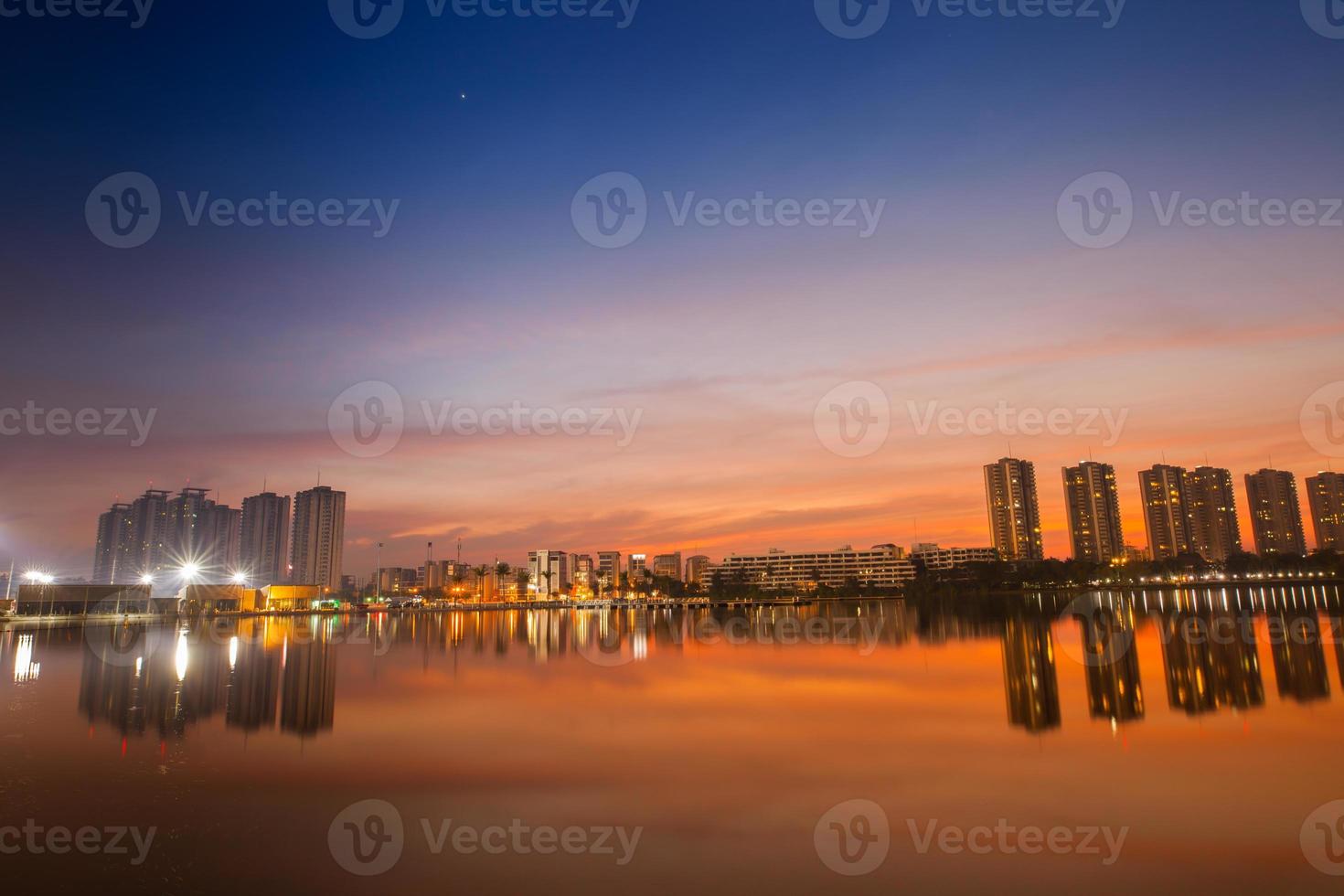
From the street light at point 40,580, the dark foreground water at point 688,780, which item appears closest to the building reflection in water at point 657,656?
the dark foreground water at point 688,780

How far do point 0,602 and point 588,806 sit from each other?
366ft

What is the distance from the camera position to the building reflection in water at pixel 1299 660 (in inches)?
923

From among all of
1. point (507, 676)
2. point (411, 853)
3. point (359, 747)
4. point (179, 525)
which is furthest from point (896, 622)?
point (179, 525)

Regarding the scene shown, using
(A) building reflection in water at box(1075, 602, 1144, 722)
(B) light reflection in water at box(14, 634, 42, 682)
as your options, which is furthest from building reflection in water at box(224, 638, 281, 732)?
(A) building reflection in water at box(1075, 602, 1144, 722)

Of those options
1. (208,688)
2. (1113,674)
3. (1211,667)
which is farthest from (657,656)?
(1211,667)

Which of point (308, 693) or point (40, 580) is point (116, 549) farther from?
point (308, 693)

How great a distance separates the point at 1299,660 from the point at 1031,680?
1244 centimetres

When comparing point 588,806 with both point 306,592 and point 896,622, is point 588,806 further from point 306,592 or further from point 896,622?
point 306,592

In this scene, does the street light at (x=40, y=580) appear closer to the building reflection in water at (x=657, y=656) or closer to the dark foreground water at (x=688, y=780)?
the building reflection in water at (x=657, y=656)

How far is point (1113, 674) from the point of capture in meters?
28.7

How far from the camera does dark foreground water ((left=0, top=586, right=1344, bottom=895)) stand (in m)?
10.3

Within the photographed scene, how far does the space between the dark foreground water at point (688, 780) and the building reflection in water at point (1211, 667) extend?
0.83 feet

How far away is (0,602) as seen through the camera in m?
90.2

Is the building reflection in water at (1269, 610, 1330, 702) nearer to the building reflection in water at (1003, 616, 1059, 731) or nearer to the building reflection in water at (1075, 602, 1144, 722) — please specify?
the building reflection in water at (1075, 602, 1144, 722)
